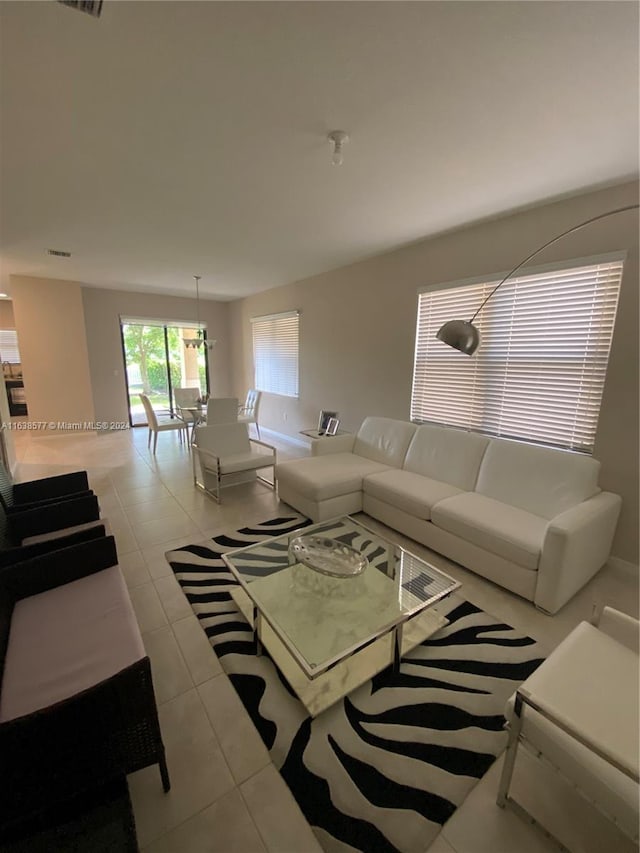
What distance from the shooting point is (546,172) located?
2260 mm

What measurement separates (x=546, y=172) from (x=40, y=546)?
12.2 ft

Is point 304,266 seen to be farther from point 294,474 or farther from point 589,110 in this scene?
point 589,110

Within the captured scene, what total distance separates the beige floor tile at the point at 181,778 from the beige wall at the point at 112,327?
260 inches

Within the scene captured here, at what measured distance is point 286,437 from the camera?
6.45 metres

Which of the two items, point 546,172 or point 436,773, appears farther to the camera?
point 546,172

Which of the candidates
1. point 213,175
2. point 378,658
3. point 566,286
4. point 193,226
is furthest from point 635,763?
point 193,226

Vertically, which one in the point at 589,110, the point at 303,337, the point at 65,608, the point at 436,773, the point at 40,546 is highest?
the point at 589,110

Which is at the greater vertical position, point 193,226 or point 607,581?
point 193,226

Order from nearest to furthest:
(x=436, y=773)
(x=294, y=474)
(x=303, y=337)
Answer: (x=436, y=773) → (x=294, y=474) → (x=303, y=337)

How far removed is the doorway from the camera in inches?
280

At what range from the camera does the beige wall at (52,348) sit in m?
5.59

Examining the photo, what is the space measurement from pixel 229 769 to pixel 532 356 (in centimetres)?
332

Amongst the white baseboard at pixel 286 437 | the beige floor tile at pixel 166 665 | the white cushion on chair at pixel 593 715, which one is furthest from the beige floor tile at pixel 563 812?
the white baseboard at pixel 286 437

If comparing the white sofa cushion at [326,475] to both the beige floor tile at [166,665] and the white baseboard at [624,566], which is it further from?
the white baseboard at [624,566]
